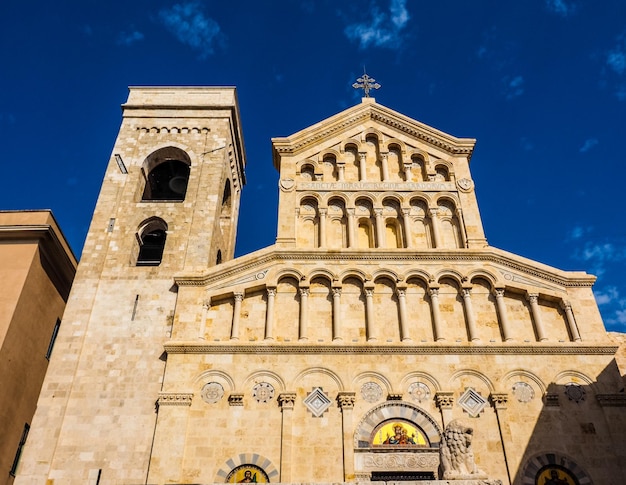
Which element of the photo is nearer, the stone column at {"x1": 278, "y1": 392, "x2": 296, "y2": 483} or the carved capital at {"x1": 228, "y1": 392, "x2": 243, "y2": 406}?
the stone column at {"x1": 278, "y1": 392, "x2": 296, "y2": 483}

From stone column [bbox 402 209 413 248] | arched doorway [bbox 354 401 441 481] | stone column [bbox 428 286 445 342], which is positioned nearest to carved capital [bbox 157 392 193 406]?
arched doorway [bbox 354 401 441 481]

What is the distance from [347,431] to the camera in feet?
59.3

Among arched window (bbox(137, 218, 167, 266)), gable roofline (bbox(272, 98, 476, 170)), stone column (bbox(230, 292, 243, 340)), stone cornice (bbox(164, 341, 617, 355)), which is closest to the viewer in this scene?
stone cornice (bbox(164, 341, 617, 355))

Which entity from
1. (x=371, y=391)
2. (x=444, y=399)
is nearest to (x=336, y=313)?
(x=371, y=391)

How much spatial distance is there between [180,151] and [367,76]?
9958 millimetres

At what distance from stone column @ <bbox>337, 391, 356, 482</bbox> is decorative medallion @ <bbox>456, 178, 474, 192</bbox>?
Result: 34.7ft

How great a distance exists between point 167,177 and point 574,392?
70.4 feet

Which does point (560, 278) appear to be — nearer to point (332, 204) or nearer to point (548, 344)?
point (548, 344)

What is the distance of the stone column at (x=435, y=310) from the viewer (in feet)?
66.0

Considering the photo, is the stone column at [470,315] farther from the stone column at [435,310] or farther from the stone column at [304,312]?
the stone column at [304,312]

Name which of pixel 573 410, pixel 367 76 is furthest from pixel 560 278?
pixel 367 76

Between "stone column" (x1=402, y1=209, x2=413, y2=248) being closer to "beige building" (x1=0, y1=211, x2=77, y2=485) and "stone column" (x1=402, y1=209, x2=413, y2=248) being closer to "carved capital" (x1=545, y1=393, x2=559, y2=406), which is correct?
"carved capital" (x1=545, y1=393, x2=559, y2=406)

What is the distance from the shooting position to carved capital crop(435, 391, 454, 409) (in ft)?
60.9

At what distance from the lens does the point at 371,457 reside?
1762cm
